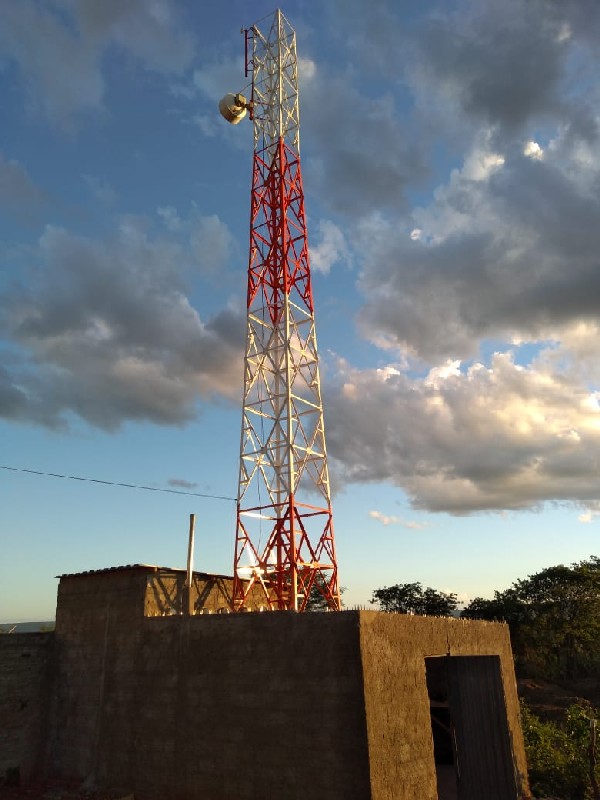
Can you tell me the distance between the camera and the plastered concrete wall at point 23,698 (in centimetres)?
2362

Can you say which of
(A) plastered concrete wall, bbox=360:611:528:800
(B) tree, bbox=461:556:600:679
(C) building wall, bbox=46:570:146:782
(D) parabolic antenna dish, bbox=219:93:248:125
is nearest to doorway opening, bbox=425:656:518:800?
(A) plastered concrete wall, bbox=360:611:528:800

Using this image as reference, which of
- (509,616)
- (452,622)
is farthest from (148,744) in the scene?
(509,616)

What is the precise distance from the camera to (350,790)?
15.7m

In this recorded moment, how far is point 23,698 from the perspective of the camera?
24.5 meters

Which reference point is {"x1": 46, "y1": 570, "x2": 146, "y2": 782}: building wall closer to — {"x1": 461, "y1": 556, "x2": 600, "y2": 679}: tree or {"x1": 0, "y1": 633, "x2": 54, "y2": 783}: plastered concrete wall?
{"x1": 0, "y1": 633, "x2": 54, "y2": 783}: plastered concrete wall

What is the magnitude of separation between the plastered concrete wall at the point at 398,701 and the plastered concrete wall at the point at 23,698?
16435mm

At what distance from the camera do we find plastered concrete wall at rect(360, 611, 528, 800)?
16.2 metres

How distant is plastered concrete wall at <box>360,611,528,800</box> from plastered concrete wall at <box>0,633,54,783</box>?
16.4 metres

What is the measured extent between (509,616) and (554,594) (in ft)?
17.8

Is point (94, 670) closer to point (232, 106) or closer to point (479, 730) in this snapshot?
point (479, 730)

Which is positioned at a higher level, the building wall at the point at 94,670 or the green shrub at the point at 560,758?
the building wall at the point at 94,670

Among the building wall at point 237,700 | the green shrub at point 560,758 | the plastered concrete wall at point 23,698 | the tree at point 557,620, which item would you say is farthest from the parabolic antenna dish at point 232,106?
the tree at point 557,620

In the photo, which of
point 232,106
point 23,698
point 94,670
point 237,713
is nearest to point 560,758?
point 237,713

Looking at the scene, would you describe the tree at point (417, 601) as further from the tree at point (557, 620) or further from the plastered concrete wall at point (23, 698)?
the plastered concrete wall at point (23, 698)
